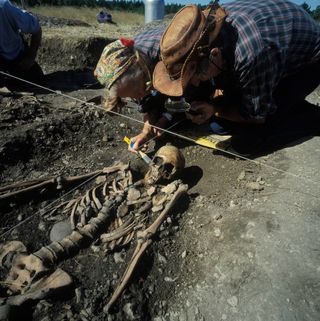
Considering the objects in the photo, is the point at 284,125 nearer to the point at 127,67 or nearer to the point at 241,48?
the point at 241,48

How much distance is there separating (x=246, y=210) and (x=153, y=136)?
176 cm

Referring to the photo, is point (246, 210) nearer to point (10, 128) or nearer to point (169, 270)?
point (169, 270)

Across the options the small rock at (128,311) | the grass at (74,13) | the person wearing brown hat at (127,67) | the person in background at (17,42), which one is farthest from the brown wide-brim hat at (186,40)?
the grass at (74,13)

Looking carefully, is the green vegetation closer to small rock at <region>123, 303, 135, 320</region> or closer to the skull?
the skull

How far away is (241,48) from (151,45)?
1076 millimetres

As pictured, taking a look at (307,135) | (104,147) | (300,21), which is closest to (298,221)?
(307,135)

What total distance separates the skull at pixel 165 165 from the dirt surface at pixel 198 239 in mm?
340

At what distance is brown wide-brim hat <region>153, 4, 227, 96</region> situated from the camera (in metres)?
2.44

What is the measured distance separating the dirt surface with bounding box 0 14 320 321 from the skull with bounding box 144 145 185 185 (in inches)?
13.4

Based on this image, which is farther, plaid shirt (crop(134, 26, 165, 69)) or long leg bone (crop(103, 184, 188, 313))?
plaid shirt (crop(134, 26, 165, 69))

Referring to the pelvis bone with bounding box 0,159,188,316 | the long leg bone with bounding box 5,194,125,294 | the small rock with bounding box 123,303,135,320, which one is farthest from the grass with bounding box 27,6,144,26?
the small rock with bounding box 123,303,135,320

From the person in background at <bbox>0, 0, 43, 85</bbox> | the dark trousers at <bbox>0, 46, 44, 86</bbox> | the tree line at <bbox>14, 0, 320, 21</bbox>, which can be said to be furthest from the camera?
the tree line at <bbox>14, 0, 320, 21</bbox>

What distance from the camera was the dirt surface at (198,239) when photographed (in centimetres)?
233

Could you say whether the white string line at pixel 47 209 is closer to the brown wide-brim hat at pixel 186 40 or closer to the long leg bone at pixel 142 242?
the long leg bone at pixel 142 242
